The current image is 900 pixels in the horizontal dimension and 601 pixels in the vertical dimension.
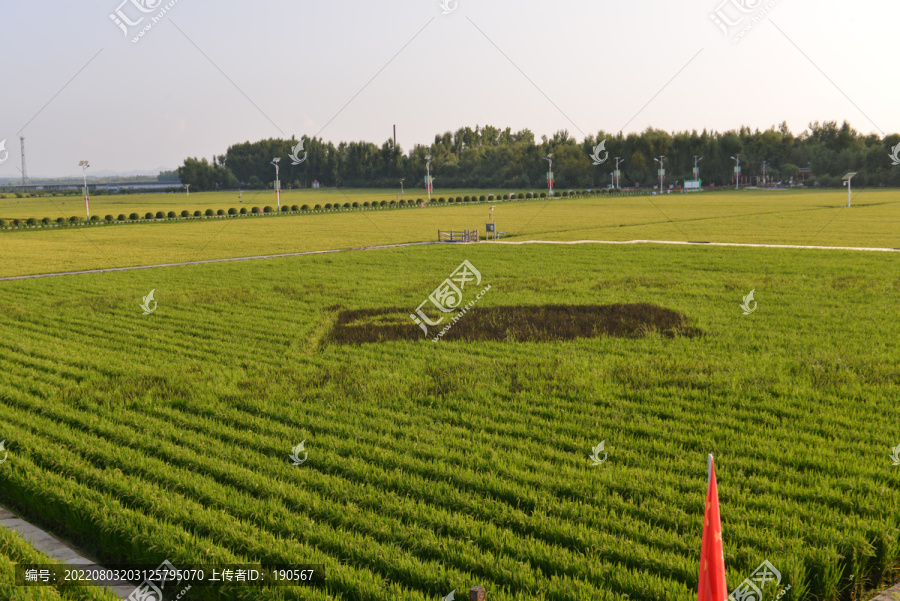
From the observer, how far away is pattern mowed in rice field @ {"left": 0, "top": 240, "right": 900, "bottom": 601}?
6082 mm

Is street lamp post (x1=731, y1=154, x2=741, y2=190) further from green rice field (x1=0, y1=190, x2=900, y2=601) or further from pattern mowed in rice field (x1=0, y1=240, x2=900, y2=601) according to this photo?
pattern mowed in rice field (x1=0, y1=240, x2=900, y2=601)

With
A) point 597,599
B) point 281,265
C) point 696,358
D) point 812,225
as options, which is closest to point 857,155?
point 812,225

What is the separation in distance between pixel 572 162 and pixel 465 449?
127 m

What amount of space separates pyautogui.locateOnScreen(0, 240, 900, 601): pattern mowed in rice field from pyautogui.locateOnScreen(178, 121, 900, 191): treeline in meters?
116

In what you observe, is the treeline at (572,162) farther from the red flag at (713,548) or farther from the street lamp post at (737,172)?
the red flag at (713,548)

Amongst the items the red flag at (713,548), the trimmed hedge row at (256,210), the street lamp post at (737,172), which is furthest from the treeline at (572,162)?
the red flag at (713,548)

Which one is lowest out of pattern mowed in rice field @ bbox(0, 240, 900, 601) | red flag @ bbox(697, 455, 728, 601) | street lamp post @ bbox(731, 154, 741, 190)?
pattern mowed in rice field @ bbox(0, 240, 900, 601)

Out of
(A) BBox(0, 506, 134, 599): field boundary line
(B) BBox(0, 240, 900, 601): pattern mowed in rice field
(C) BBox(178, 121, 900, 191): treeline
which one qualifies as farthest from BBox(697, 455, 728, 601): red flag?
(C) BBox(178, 121, 900, 191): treeline

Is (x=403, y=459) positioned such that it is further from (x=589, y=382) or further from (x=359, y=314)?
(x=359, y=314)

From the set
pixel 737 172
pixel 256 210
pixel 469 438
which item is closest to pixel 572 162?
pixel 737 172

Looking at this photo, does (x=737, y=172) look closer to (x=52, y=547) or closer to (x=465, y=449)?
(x=465, y=449)

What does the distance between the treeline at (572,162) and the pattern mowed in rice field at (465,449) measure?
11613 cm

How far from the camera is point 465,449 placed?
335 inches

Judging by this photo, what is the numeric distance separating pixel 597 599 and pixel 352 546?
2032 millimetres
